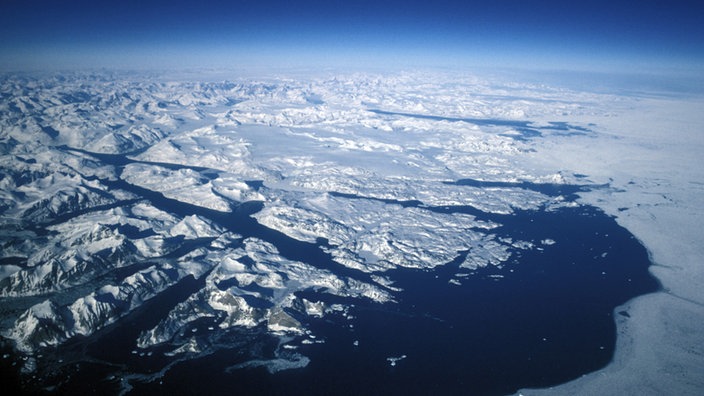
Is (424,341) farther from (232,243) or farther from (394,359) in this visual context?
(232,243)

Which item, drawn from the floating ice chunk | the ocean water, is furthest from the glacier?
→ the floating ice chunk

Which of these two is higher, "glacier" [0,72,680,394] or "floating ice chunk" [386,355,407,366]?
"glacier" [0,72,680,394]

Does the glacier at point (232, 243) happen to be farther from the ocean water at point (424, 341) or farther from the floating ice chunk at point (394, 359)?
the floating ice chunk at point (394, 359)

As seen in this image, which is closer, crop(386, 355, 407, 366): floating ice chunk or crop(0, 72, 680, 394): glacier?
crop(386, 355, 407, 366): floating ice chunk

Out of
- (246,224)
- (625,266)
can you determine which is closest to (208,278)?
(246,224)

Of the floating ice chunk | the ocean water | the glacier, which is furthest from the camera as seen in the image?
the glacier

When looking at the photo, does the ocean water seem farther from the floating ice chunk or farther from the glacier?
the glacier

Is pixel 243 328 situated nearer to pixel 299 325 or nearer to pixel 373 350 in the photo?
pixel 299 325

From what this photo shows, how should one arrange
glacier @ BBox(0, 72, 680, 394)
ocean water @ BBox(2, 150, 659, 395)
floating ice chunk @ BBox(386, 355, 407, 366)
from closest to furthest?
ocean water @ BBox(2, 150, 659, 395), floating ice chunk @ BBox(386, 355, 407, 366), glacier @ BBox(0, 72, 680, 394)
